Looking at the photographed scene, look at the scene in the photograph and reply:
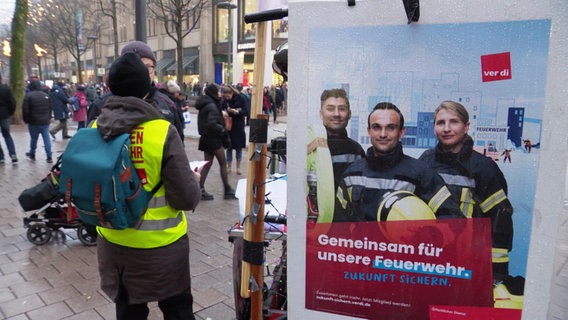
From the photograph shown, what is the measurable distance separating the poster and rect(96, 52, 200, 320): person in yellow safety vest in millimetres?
804

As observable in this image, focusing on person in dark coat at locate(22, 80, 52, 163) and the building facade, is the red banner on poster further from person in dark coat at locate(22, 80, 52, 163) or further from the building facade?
the building facade

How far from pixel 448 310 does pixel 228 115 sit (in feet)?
22.6

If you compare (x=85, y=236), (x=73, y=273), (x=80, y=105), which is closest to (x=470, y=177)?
(x=73, y=273)

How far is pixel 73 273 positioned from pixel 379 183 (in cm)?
338

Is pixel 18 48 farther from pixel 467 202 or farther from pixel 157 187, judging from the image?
pixel 467 202

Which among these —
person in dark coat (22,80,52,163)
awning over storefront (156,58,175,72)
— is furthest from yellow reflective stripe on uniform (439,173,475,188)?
awning over storefront (156,58,175,72)

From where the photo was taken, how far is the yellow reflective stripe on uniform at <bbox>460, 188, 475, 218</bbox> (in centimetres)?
142

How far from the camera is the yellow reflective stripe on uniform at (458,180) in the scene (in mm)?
1407

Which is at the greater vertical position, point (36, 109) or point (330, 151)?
point (330, 151)

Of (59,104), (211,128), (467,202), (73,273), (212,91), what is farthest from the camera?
(59,104)

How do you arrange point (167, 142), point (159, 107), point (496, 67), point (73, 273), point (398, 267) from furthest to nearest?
point (73, 273) → point (159, 107) → point (167, 142) → point (398, 267) → point (496, 67)

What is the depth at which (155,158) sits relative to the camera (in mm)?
1998

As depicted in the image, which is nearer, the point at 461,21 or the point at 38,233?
the point at 461,21

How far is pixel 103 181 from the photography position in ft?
6.15
